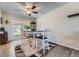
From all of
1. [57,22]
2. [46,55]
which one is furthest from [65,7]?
[46,55]

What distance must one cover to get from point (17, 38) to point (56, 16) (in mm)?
750

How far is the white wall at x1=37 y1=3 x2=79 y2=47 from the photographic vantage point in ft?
5.08

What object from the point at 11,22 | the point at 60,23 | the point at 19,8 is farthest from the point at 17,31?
the point at 60,23

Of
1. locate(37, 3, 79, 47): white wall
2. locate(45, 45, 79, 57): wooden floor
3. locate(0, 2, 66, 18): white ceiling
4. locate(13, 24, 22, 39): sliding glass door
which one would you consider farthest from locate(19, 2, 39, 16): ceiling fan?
locate(45, 45, 79, 57): wooden floor

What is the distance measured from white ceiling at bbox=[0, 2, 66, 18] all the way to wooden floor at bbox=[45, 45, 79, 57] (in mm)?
646

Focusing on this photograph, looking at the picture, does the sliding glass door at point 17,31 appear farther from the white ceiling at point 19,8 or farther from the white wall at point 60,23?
the white wall at point 60,23

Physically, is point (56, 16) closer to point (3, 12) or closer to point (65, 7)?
point (65, 7)

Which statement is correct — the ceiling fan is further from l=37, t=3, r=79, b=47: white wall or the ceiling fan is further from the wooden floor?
the wooden floor

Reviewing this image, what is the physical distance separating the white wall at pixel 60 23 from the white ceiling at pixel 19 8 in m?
0.07

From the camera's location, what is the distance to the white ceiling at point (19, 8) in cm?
160

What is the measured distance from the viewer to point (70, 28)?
159 centimetres

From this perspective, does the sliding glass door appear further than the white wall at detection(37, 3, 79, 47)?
Yes

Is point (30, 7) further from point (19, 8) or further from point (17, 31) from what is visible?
point (17, 31)

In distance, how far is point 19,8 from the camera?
1636 millimetres
